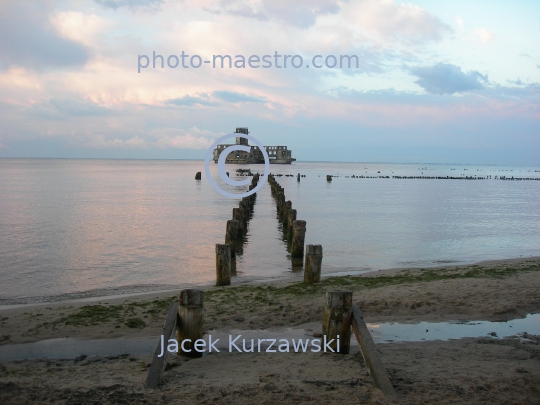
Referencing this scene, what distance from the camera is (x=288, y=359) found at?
575 cm

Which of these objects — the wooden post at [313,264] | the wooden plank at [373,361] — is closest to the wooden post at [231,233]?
the wooden post at [313,264]

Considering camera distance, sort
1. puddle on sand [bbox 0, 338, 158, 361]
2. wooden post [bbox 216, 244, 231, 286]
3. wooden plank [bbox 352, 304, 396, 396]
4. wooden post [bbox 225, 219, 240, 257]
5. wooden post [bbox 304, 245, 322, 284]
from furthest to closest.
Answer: wooden post [bbox 225, 219, 240, 257] < wooden post [bbox 216, 244, 231, 286] < wooden post [bbox 304, 245, 322, 284] < puddle on sand [bbox 0, 338, 158, 361] < wooden plank [bbox 352, 304, 396, 396]

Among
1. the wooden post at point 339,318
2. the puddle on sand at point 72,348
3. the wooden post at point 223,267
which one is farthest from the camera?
the wooden post at point 223,267

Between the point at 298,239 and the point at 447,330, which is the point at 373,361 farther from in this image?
the point at 298,239

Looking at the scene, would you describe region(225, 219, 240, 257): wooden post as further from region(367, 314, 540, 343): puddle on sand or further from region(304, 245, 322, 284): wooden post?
region(367, 314, 540, 343): puddle on sand

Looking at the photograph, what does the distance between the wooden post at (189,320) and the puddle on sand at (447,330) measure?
2.40 m

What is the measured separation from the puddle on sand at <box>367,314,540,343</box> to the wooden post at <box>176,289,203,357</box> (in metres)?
2.40

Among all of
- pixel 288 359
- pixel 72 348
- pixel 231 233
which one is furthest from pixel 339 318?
pixel 231 233

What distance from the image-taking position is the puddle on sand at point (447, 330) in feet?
22.0

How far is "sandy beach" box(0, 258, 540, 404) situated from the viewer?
183 inches

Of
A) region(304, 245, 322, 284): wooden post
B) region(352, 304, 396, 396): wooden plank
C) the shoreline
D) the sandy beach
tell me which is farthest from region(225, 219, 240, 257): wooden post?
region(352, 304, 396, 396): wooden plank

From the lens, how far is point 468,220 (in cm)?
2464

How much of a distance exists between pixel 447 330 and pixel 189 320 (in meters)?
3.70

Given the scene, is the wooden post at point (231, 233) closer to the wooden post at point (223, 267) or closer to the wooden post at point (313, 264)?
the wooden post at point (223, 267)
